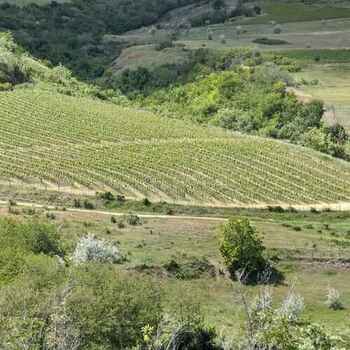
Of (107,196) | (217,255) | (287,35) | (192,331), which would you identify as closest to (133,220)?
(217,255)

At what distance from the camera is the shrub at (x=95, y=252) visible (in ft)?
165

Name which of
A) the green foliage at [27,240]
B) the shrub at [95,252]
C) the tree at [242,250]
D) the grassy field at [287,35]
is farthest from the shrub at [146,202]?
the grassy field at [287,35]

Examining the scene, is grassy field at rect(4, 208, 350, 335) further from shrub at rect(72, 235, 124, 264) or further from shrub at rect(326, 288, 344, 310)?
shrub at rect(72, 235, 124, 264)

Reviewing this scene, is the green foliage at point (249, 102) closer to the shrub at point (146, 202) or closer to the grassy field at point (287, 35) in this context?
the grassy field at point (287, 35)

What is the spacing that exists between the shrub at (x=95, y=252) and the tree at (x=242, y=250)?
273 inches

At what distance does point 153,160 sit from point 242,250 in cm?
3563

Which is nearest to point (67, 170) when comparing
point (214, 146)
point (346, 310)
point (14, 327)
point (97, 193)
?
point (97, 193)

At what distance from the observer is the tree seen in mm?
54594

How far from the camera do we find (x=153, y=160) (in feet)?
292

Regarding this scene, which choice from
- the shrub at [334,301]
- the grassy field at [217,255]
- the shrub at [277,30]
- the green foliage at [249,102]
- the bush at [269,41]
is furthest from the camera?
the shrub at [277,30]

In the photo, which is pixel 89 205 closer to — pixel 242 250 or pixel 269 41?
pixel 242 250

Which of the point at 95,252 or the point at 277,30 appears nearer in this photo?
the point at 95,252

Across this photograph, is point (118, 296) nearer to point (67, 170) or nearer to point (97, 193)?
point (97, 193)

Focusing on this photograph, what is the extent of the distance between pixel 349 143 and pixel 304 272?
2093 inches
